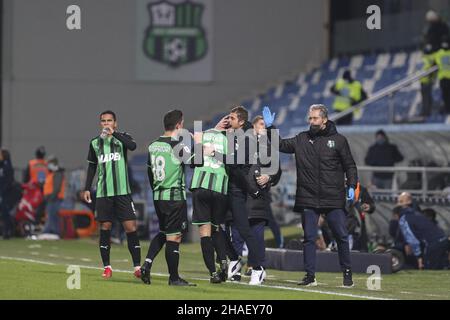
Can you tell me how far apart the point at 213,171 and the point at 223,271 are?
1.17 m

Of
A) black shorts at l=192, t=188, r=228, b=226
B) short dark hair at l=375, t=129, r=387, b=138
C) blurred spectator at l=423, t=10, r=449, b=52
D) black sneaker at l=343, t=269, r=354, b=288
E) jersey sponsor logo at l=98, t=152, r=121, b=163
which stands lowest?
black sneaker at l=343, t=269, r=354, b=288

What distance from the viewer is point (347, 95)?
1148 inches

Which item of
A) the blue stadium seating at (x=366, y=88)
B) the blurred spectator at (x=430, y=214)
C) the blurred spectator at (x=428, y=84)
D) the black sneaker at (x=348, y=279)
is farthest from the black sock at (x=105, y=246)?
the blurred spectator at (x=428, y=84)

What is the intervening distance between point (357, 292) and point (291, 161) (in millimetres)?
11320

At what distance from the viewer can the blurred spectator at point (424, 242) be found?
65.9 ft

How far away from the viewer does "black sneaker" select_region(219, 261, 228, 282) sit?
52.5 feet

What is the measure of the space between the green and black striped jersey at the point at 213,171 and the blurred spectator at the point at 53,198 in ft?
40.1

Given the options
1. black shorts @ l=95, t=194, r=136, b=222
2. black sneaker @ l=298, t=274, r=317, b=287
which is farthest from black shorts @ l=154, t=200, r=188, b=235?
black sneaker @ l=298, t=274, r=317, b=287

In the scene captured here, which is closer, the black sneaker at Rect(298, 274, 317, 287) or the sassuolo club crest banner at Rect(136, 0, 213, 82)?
the black sneaker at Rect(298, 274, 317, 287)

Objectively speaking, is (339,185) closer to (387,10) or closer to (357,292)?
(357,292)

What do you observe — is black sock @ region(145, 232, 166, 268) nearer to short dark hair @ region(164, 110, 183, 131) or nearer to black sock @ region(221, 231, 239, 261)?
short dark hair @ region(164, 110, 183, 131)

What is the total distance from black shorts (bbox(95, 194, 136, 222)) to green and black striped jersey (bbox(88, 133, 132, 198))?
6 centimetres

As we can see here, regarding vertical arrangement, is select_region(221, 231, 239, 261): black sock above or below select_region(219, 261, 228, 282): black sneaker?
above

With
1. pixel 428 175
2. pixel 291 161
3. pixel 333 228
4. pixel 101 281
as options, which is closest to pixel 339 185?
pixel 333 228
